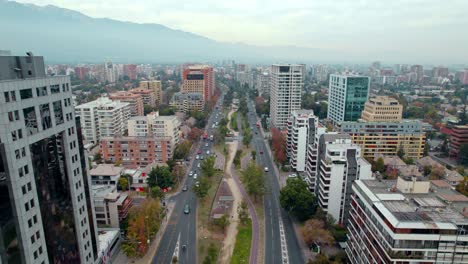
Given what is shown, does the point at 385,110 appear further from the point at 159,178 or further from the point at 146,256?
the point at 146,256

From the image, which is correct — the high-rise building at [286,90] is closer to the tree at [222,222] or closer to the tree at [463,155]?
the tree at [463,155]

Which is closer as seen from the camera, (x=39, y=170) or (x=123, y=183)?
(x=39, y=170)

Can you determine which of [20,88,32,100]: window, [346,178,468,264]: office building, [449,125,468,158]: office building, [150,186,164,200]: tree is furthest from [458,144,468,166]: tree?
[20,88,32,100]: window

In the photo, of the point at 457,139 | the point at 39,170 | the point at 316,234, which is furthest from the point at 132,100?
the point at 457,139

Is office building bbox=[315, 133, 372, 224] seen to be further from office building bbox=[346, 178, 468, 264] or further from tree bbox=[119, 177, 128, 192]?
tree bbox=[119, 177, 128, 192]

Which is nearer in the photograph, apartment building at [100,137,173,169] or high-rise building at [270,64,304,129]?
apartment building at [100,137,173,169]

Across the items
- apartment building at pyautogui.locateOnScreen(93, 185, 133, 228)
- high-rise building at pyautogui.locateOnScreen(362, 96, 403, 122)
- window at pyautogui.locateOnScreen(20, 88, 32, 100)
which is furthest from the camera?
high-rise building at pyautogui.locateOnScreen(362, 96, 403, 122)

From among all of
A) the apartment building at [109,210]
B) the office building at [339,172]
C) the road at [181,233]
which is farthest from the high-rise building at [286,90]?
the apartment building at [109,210]
